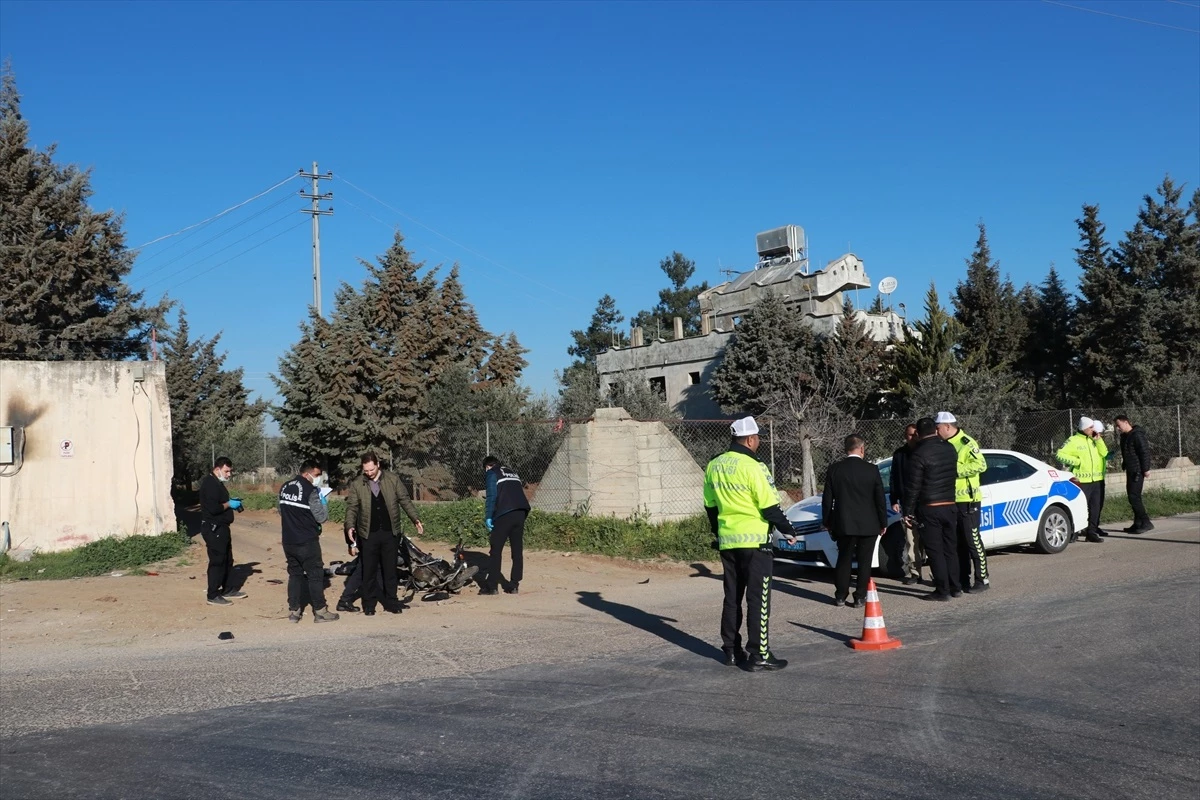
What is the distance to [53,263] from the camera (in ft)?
89.5

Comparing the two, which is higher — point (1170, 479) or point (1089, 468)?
point (1089, 468)

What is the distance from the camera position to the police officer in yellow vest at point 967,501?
10.5 m

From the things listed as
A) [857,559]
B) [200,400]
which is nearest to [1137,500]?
[857,559]

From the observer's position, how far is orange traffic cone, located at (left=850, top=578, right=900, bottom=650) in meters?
8.16

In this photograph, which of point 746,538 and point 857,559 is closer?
point 746,538

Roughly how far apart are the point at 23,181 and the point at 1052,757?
29.5 m

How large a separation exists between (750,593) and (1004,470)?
6941 mm

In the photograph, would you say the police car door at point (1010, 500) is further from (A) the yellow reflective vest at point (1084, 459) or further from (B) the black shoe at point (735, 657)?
(B) the black shoe at point (735, 657)

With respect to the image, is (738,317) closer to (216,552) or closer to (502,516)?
(502,516)

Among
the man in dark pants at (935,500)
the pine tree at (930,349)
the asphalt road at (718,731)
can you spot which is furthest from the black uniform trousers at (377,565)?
the pine tree at (930,349)

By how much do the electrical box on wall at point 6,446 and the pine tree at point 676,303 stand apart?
6647 centimetres

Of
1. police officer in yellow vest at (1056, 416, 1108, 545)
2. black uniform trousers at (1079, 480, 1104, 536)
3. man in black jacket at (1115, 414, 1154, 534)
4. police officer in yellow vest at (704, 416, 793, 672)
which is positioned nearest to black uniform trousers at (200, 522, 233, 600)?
police officer in yellow vest at (704, 416, 793, 672)

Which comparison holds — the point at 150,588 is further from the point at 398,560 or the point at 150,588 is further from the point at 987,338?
the point at 987,338

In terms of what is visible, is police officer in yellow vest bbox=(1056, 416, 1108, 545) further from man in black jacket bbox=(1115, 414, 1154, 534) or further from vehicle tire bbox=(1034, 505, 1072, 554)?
vehicle tire bbox=(1034, 505, 1072, 554)
